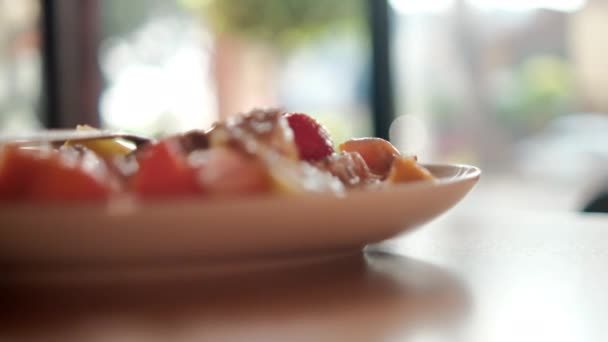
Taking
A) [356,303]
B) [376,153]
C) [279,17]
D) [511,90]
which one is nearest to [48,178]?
[356,303]

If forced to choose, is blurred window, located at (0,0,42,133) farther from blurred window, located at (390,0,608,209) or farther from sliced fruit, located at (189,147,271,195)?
sliced fruit, located at (189,147,271,195)

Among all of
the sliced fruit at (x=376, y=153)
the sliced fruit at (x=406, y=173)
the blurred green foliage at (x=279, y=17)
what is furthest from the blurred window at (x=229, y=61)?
the sliced fruit at (x=406, y=173)

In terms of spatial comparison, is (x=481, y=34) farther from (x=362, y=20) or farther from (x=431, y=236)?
(x=431, y=236)

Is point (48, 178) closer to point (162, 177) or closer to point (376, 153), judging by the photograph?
point (162, 177)

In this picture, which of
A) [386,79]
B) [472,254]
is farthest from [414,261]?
[386,79]

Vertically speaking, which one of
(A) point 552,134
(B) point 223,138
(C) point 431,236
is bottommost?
(A) point 552,134

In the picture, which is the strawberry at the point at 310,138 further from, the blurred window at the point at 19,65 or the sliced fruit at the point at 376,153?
the blurred window at the point at 19,65
